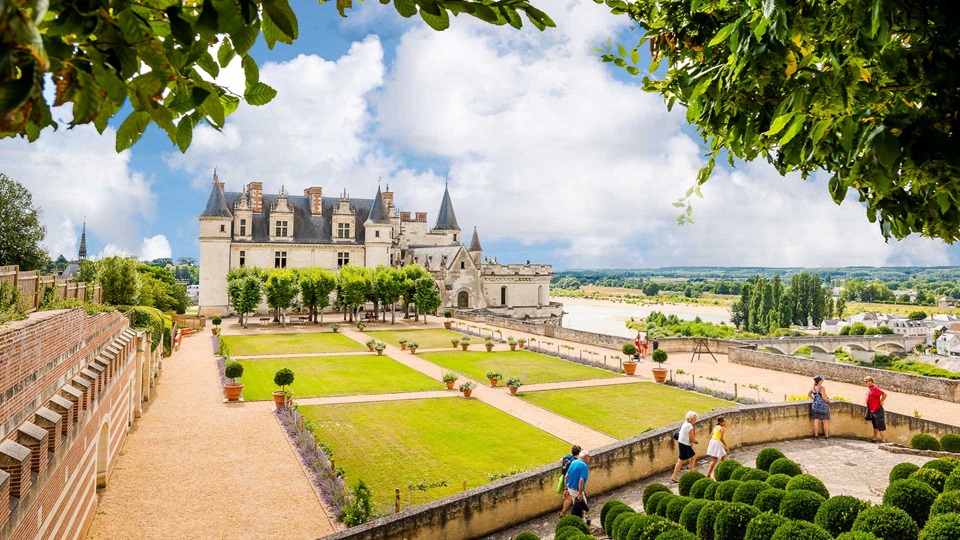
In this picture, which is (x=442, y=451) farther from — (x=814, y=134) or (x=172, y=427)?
(x=814, y=134)

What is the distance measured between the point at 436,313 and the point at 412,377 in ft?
98.4

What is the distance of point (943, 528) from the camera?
6.96m

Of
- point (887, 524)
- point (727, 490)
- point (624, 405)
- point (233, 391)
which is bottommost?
point (624, 405)

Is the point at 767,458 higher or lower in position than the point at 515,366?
higher

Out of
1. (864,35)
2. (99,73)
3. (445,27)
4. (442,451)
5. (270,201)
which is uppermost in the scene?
(270,201)

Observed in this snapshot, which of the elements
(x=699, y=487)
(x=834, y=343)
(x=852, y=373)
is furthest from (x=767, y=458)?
(x=834, y=343)

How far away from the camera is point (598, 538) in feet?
32.6

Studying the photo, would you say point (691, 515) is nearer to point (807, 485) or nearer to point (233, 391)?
point (807, 485)

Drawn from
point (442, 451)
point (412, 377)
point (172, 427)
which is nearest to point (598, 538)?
point (442, 451)

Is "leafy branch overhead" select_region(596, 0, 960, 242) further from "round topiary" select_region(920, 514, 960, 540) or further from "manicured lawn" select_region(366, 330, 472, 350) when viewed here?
"manicured lawn" select_region(366, 330, 472, 350)

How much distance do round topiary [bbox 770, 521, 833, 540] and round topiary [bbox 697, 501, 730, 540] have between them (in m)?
1.03

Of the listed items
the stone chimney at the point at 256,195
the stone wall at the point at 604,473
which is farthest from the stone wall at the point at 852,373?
the stone chimney at the point at 256,195

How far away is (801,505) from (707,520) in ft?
4.86

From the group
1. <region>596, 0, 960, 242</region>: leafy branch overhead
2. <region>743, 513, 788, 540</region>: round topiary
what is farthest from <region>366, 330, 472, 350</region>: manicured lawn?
<region>596, 0, 960, 242</region>: leafy branch overhead
